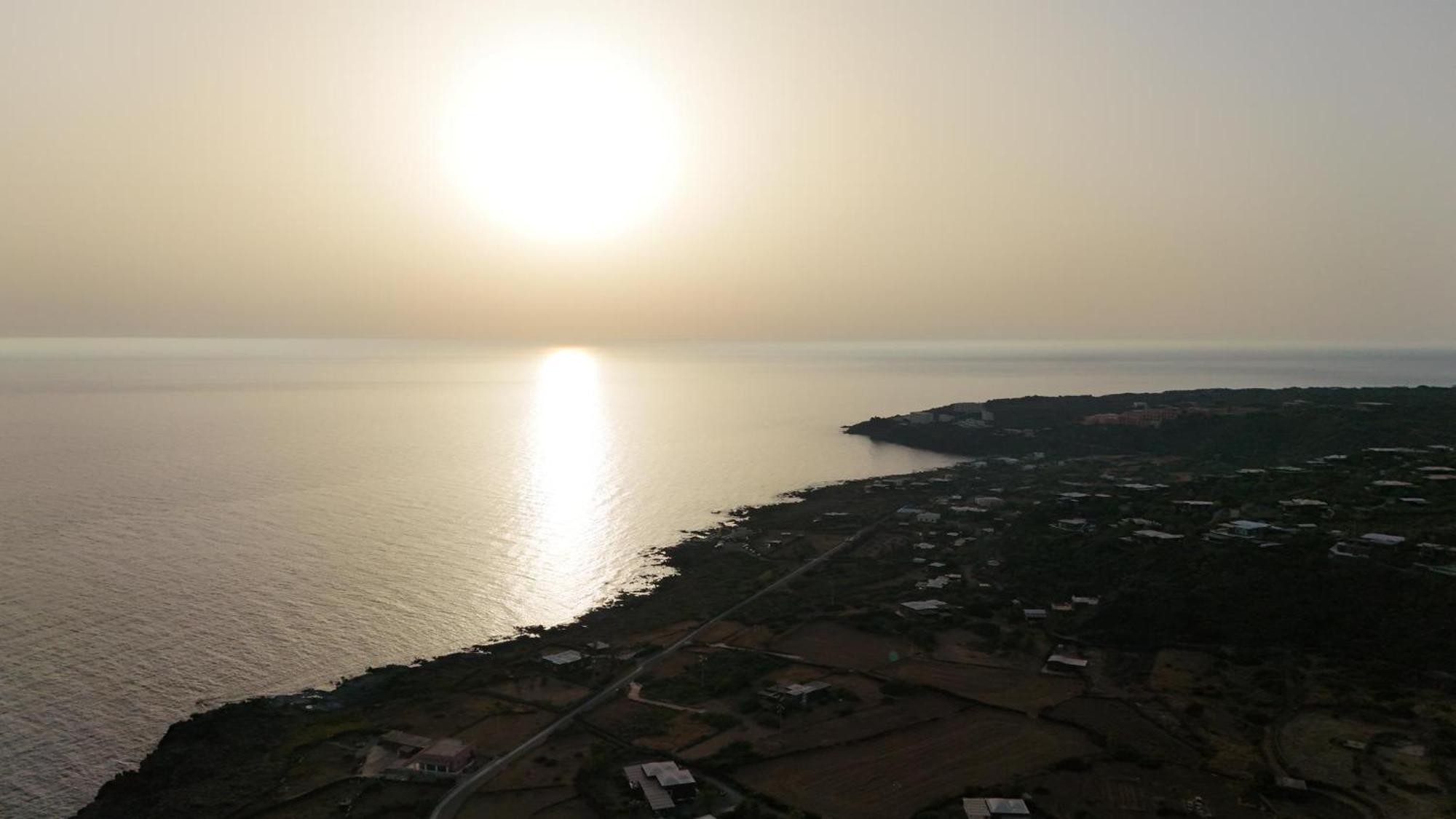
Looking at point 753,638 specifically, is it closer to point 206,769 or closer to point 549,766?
point 549,766

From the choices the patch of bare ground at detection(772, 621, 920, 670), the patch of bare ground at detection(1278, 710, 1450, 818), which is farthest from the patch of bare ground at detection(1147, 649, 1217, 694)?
the patch of bare ground at detection(772, 621, 920, 670)

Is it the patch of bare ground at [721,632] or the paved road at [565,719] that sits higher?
the patch of bare ground at [721,632]

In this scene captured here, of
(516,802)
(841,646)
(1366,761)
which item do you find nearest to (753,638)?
(841,646)

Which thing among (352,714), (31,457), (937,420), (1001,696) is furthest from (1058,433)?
(31,457)

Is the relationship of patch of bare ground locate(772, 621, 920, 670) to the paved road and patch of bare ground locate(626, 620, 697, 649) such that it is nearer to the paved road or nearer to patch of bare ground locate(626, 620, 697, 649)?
the paved road

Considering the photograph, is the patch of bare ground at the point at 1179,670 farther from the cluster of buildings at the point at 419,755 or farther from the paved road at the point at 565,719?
the cluster of buildings at the point at 419,755

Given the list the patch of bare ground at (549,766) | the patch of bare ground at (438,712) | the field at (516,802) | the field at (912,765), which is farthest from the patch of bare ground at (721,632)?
the field at (516,802)
